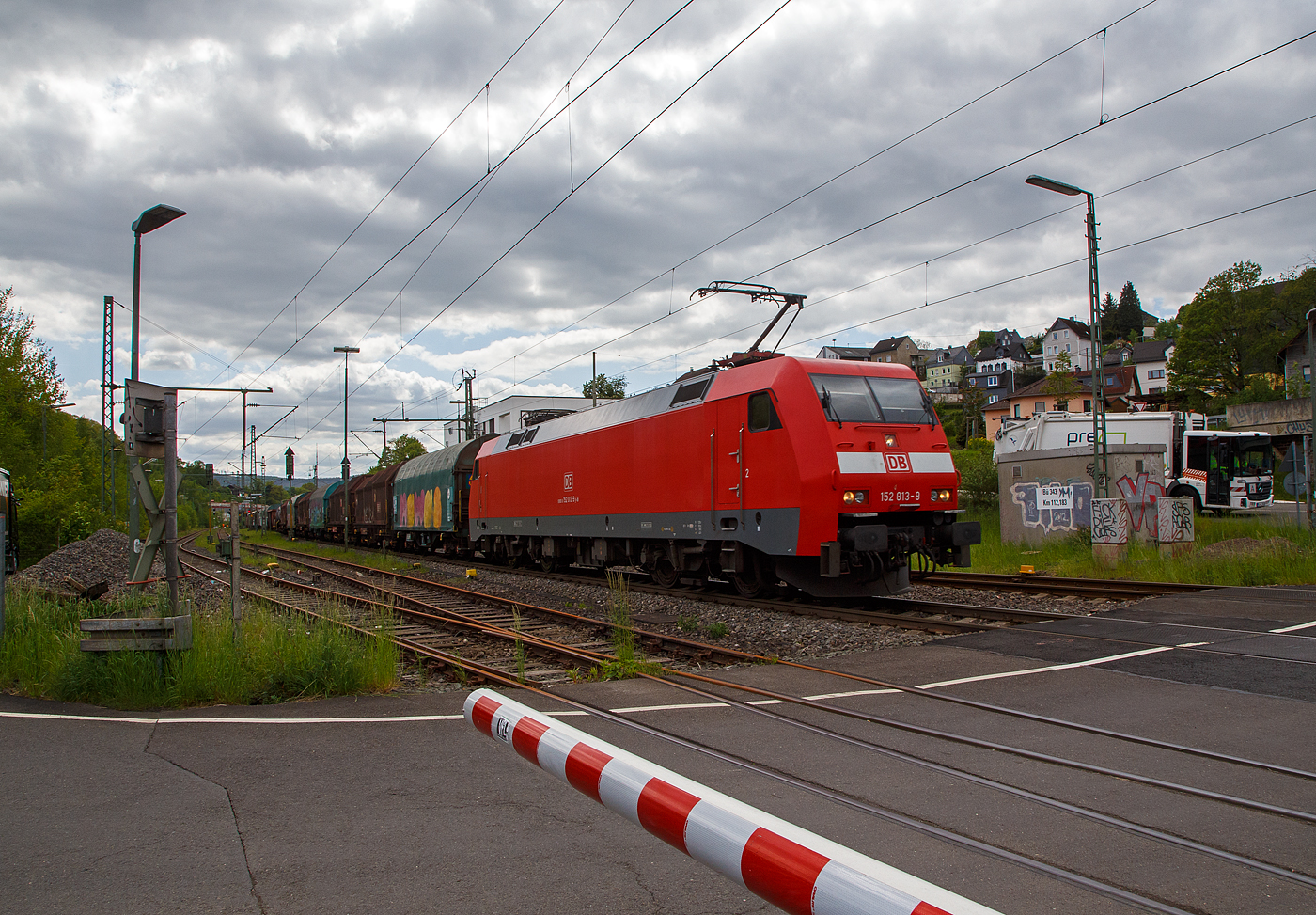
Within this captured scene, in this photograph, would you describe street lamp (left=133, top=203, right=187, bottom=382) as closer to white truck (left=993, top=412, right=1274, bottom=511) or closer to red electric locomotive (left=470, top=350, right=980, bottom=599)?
red electric locomotive (left=470, top=350, right=980, bottom=599)

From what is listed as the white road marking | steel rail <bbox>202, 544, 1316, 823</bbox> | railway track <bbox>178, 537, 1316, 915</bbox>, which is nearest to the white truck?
the white road marking

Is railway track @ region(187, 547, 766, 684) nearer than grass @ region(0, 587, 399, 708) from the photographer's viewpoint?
No

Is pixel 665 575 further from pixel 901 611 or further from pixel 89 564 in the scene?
pixel 89 564

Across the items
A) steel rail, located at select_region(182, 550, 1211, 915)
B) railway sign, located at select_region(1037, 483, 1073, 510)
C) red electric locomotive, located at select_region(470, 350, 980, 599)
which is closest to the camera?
steel rail, located at select_region(182, 550, 1211, 915)

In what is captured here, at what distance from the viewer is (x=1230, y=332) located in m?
62.6

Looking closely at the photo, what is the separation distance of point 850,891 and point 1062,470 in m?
20.3

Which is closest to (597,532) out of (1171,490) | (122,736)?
(122,736)

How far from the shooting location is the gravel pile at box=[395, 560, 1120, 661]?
9.21 meters

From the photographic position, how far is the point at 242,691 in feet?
22.3

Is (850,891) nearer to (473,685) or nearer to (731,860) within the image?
(731,860)

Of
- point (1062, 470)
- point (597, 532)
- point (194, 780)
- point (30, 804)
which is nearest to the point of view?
point (30, 804)

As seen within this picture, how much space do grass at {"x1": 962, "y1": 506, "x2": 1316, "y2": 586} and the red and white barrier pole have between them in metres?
13.8

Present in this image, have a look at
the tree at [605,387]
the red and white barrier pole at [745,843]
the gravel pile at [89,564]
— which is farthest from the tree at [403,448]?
the red and white barrier pole at [745,843]

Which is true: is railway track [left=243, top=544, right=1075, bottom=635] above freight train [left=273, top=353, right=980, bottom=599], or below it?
below
